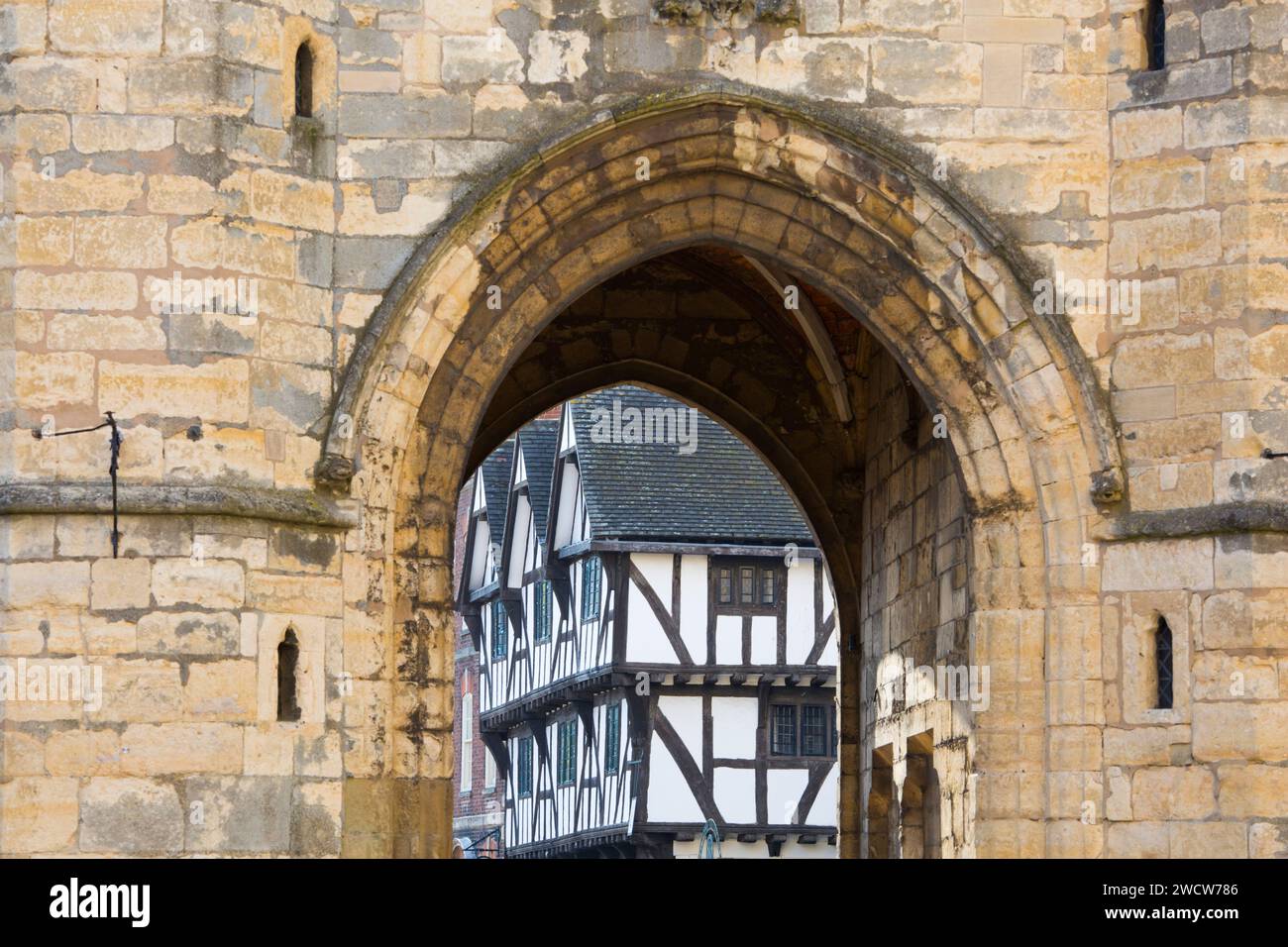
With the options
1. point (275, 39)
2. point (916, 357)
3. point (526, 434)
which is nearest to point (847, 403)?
point (916, 357)

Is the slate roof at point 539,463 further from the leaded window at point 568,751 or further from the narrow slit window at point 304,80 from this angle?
the narrow slit window at point 304,80

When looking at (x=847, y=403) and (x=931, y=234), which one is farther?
(x=847, y=403)

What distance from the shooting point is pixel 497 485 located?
1224 inches

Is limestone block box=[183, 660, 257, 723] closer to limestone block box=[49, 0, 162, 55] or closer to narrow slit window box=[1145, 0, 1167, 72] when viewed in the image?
limestone block box=[49, 0, 162, 55]

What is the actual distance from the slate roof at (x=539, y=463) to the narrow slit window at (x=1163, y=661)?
1750 centimetres

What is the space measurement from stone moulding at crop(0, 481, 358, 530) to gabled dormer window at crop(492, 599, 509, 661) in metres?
18.8

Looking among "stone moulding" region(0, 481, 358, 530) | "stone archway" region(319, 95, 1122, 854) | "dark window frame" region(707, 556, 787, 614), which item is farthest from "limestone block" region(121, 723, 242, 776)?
"dark window frame" region(707, 556, 787, 614)

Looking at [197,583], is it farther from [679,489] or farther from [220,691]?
[679,489]

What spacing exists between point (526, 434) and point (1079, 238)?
17.7 m

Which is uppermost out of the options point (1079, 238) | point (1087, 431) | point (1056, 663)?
point (1079, 238)

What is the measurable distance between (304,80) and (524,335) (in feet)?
4.67
